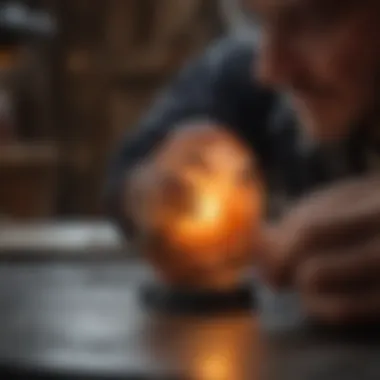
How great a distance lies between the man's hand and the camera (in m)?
0.68

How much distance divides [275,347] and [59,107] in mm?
1251

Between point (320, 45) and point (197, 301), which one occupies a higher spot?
point (320, 45)

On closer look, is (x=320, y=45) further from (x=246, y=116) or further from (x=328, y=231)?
(x=246, y=116)

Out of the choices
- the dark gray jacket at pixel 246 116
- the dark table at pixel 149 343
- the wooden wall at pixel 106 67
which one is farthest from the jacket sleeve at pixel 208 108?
the wooden wall at pixel 106 67

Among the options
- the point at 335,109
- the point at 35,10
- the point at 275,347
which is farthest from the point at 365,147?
the point at 35,10

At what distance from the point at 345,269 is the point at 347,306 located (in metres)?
0.02

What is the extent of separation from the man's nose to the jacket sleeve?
0.18 m

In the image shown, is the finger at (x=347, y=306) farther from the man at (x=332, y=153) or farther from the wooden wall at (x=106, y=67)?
the wooden wall at (x=106, y=67)

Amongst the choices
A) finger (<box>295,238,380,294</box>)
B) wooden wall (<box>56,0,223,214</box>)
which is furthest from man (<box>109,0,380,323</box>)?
wooden wall (<box>56,0,223,214</box>)

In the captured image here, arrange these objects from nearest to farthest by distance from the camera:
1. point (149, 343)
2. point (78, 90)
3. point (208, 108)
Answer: point (149, 343) → point (208, 108) → point (78, 90)

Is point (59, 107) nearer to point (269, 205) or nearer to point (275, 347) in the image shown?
point (269, 205)

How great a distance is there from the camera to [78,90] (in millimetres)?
1853

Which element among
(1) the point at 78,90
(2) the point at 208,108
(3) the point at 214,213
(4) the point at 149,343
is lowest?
(4) the point at 149,343

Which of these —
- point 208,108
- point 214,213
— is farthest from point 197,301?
point 208,108
